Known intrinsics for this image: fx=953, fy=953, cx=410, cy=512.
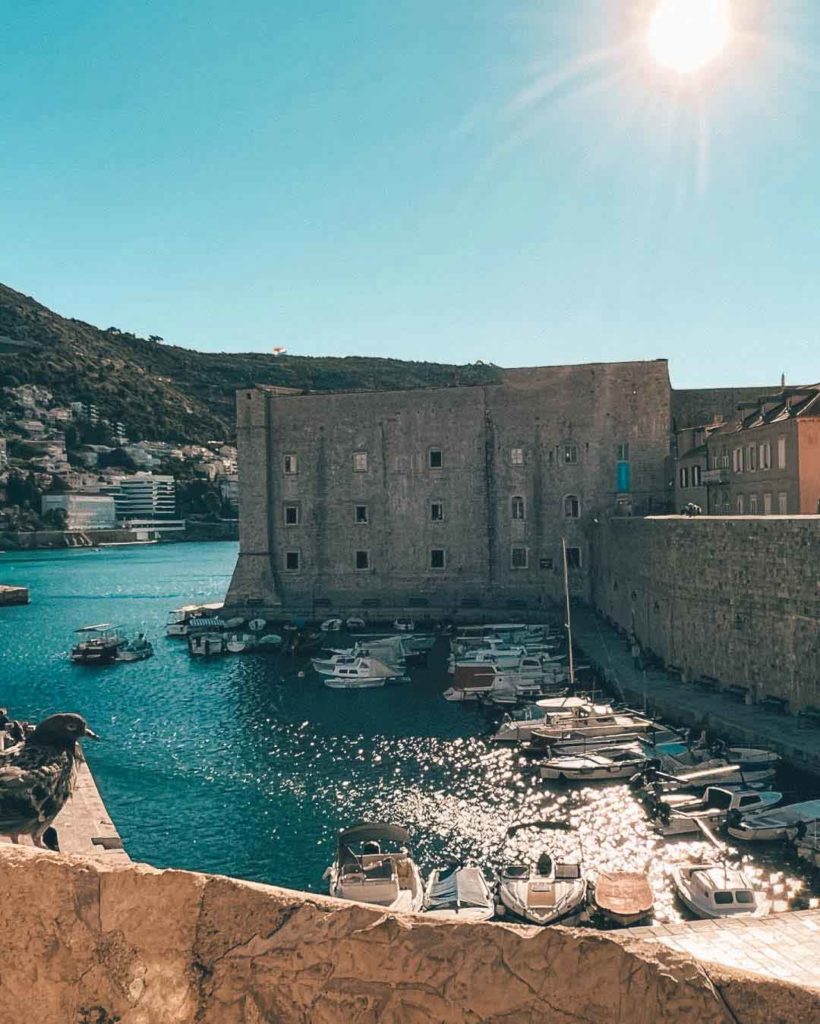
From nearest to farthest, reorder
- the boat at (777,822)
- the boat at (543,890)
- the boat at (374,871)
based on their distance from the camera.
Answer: the boat at (543,890), the boat at (374,871), the boat at (777,822)

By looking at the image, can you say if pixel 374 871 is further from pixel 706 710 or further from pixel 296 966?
pixel 296 966

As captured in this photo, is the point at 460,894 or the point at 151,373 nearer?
the point at 460,894

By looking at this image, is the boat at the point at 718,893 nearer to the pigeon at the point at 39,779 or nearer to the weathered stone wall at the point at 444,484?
the pigeon at the point at 39,779

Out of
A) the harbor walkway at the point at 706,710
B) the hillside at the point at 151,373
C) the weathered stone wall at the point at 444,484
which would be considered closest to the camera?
the harbor walkway at the point at 706,710

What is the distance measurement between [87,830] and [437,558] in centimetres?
2735

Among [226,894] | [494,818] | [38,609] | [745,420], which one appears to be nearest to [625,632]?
[745,420]

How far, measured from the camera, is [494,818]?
16.9 metres

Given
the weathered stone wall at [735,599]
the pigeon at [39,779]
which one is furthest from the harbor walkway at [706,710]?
the pigeon at [39,779]

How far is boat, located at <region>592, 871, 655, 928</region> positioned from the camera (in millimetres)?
12406

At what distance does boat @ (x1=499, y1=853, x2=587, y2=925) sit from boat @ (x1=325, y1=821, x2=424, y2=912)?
1284mm

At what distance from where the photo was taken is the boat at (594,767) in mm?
18844

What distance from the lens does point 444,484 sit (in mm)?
40844

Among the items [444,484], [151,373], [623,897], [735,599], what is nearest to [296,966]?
[623,897]

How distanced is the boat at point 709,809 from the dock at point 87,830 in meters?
8.75
